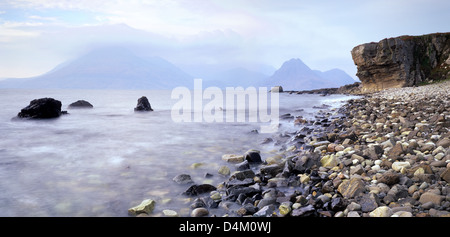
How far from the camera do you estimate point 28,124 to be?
631 inches

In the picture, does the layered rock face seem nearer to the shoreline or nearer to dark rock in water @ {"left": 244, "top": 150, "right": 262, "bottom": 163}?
the shoreline

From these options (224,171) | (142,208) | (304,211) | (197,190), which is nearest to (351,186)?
(304,211)

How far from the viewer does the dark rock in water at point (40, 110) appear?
1811cm

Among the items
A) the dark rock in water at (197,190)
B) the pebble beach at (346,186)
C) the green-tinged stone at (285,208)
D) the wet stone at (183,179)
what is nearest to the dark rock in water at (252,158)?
the pebble beach at (346,186)

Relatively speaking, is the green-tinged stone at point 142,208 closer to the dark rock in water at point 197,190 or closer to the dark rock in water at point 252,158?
the dark rock in water at point 197,190

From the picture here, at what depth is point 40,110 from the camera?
59.8 feet

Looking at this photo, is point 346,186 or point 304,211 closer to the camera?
point 304,211

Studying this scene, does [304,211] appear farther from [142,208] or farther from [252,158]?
[252,158]

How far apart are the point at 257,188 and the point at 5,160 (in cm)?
770

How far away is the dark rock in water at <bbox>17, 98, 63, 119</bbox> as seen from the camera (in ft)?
59.4

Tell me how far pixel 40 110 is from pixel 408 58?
46115 millimetres

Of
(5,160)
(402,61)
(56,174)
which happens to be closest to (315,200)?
(56,174)

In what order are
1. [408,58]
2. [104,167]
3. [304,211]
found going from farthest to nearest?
[408,58], [104,167], [304,211]
